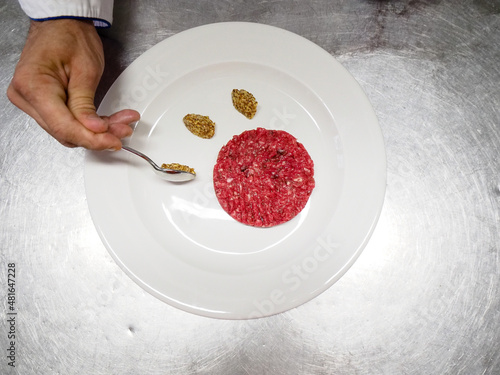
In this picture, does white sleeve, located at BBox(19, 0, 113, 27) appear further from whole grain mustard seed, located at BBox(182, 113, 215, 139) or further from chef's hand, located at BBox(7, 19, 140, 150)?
whole grain mustard seed, located at BBox(182, 113, 215, 139)

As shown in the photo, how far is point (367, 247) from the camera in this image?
3.16ft

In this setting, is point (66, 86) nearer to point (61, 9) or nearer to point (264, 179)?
point (61, 9)

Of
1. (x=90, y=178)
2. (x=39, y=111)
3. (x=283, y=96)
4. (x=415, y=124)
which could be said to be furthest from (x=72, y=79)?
(x=415, y=124)

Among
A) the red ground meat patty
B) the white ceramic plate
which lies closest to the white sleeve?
the white ceramic plate

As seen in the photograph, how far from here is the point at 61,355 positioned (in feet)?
3.14

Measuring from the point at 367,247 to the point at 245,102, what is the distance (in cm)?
45

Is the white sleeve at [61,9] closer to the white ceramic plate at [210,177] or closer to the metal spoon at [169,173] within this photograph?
the white ceramic plate at [210,177]

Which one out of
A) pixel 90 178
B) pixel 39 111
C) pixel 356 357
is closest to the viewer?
pixel 39 111

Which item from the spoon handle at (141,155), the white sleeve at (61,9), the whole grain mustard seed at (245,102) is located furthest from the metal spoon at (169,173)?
the white sleeve at (61,9)

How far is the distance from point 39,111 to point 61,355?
0.59 metres

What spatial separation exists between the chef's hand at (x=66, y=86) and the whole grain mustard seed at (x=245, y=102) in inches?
8.6

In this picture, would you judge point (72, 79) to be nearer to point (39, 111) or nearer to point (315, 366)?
point (39, 111)

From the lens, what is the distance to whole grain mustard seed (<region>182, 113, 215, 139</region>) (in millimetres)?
886

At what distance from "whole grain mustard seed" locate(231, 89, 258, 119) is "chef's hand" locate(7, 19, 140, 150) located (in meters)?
0.22
